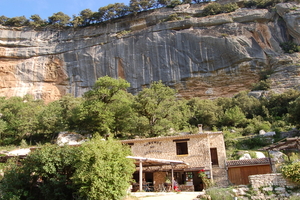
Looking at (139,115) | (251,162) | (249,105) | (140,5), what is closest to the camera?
(251,162)

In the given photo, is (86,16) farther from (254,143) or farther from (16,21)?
(254,143)

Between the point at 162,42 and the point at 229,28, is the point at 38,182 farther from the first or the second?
the point at 229,28

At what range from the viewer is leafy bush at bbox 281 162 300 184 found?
12.0m

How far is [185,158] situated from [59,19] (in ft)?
170

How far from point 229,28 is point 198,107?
63.7ft

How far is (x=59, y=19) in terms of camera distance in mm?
59938

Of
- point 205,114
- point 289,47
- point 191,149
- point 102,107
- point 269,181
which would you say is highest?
point 289,47

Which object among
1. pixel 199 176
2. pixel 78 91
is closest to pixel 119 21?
pixel 78 91

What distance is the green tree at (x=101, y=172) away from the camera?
11367 millimetres

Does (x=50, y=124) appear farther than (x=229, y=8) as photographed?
No

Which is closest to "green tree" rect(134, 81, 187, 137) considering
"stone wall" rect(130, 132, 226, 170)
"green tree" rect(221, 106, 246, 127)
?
"stone wall" rect(130, 132, 226, 170)

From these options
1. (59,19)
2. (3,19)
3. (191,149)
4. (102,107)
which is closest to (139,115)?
(102,107)

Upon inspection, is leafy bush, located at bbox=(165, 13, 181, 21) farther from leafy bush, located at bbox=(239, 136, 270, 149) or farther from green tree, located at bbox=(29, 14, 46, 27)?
leafy bush, located at bbox=(239, 136, 270, 149)

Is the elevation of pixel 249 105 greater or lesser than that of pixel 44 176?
greater
